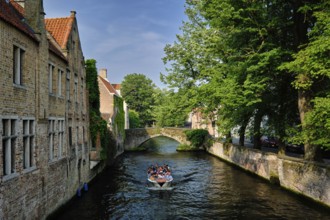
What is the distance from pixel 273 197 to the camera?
1906 cm

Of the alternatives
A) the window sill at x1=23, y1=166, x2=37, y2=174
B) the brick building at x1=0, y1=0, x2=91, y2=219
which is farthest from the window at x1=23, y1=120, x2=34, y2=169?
the window sill at x1=23, y1=166, x2=37, y2=174

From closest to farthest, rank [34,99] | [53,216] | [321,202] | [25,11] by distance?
[34,99], [25,11], [53,216], [321,202]

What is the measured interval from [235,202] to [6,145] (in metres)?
12.9

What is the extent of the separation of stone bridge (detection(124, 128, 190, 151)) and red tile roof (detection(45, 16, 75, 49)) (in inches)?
1175

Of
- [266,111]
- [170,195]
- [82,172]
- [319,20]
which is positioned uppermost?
[319,20]

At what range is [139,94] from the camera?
267 ft

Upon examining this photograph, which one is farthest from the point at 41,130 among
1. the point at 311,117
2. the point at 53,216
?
the point at 311,117

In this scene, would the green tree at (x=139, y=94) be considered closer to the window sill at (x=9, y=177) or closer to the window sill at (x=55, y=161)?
the window sill at (x=55, y=161)

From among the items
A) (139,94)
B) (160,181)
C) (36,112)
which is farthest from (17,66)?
(139,94)

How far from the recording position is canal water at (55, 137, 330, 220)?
16031 millimetres

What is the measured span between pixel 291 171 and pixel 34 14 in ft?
55.4

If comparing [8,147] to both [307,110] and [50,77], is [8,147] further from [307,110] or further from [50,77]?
[307,110]

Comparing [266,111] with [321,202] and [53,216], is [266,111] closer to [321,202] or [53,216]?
[321,202]

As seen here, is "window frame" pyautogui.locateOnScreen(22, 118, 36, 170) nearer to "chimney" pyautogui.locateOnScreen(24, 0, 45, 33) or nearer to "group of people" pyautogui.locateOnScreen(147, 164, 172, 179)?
"chimney" pyautogui.locateOnScreen(24, 0, 45, 33)
